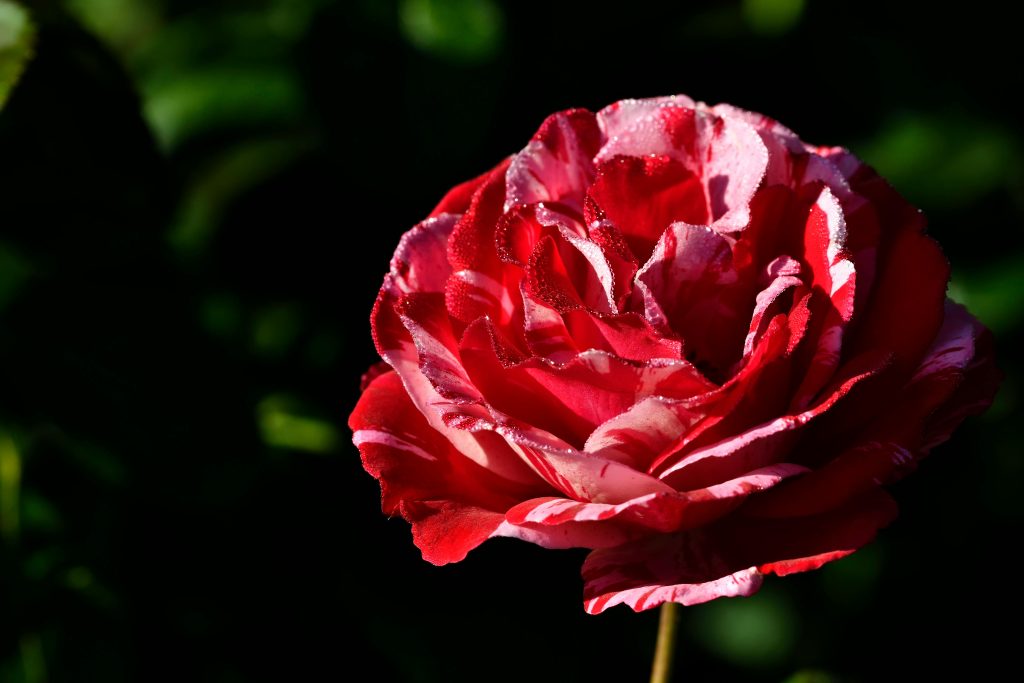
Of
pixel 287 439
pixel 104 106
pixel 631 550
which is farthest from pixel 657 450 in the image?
pixel 104 106

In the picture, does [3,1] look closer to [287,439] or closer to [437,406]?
[287,439]

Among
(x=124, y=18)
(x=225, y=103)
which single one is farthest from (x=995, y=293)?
(x=124, y=18)

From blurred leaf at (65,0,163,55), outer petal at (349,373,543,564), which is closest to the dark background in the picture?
blurred leaf at (65,0,163,55)

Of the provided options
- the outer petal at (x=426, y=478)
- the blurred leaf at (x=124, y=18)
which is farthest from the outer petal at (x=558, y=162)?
the blurred leaf at (x=124, y=18)

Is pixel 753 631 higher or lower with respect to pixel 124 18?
lower

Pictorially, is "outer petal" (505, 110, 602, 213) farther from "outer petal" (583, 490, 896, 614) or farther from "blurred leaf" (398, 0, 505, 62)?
"blurred leaf" (398, 0, 505, 62)

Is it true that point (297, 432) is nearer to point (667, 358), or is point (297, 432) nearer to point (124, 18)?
point (667, 358)

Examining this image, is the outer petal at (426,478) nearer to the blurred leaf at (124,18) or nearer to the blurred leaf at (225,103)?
the blurred leaf at (225,103)
